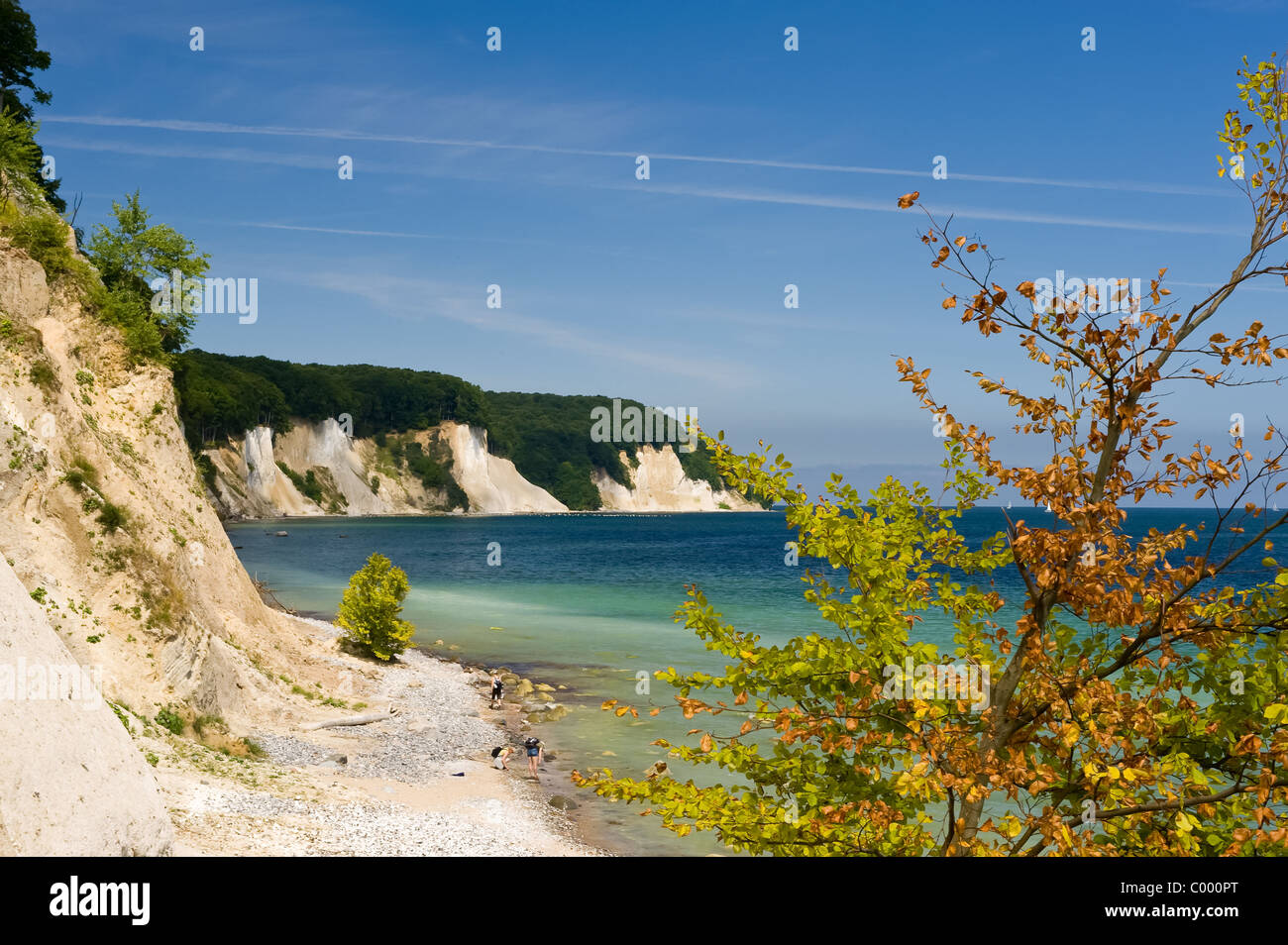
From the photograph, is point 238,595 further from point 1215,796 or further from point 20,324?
point 1215,796

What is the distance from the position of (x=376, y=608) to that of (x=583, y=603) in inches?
1417

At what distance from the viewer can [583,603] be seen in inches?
2980

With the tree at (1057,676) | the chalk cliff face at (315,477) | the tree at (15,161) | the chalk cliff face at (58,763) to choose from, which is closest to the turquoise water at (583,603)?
the tree at (1057,676)

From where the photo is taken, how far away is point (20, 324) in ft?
75.3

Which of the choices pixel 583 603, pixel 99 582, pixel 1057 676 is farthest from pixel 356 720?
pixel 583 603

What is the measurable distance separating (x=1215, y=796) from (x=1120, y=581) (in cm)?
138

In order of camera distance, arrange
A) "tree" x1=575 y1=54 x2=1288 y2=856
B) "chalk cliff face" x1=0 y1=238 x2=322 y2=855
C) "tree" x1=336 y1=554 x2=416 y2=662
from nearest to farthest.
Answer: "tree" x1=575 y1=54 x2=1288 y2=856 → "chalk cliff face" x1=0 y1=238 x2=322 y2=855 → "tree" x1=336 y1=554 x2=416 y2=662

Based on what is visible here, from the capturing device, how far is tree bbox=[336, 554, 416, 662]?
40.3 metres

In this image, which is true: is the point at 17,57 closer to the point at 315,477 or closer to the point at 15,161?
the point at 15,161

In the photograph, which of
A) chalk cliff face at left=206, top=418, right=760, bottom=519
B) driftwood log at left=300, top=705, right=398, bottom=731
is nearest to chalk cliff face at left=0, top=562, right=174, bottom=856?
driftwood log at left=300, top=705, right=398, bottom=731

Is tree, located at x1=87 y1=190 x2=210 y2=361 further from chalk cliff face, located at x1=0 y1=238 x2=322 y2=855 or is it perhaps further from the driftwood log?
the driftwood log

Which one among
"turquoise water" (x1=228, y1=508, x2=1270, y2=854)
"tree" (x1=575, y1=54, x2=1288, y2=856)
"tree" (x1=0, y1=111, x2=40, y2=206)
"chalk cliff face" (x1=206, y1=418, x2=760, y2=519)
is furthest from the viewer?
"chalk cliff face" (x1=206, y1=418, x2=760, y2=519)

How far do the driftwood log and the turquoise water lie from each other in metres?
5.83
